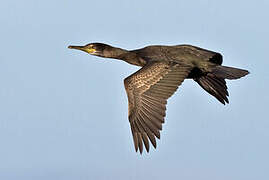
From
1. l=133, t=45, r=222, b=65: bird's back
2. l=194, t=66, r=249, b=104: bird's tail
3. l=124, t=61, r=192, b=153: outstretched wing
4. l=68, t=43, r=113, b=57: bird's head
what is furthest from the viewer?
l=68, t=43, r=113, b=57: bird's head

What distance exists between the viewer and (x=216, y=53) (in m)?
15.4

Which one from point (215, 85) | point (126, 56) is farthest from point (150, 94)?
point (126, 56)

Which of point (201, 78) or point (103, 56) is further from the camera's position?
point (103, 56)

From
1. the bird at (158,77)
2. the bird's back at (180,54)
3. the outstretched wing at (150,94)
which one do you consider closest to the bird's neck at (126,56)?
the bird at (158,77)

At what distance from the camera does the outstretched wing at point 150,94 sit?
13.7 meters

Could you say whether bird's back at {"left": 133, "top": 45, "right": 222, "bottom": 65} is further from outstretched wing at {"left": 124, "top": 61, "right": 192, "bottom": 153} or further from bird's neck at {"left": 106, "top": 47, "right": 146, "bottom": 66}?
outstretched wing at {"left": 124, "top": 61, "right": 192, "bottom": 153}

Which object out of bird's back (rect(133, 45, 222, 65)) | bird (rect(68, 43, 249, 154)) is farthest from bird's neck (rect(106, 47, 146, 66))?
bird's back (rect(133, 45, 222, 65))

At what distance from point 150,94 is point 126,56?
2019mm

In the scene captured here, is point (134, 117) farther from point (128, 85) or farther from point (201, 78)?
point (201, 78)

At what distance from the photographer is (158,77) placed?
1434cm

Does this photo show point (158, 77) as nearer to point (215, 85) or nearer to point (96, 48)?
point (215, 85)

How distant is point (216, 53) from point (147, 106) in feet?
6.70

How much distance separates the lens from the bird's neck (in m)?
15.7

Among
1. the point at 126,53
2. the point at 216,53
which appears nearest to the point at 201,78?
the point at 216,53
